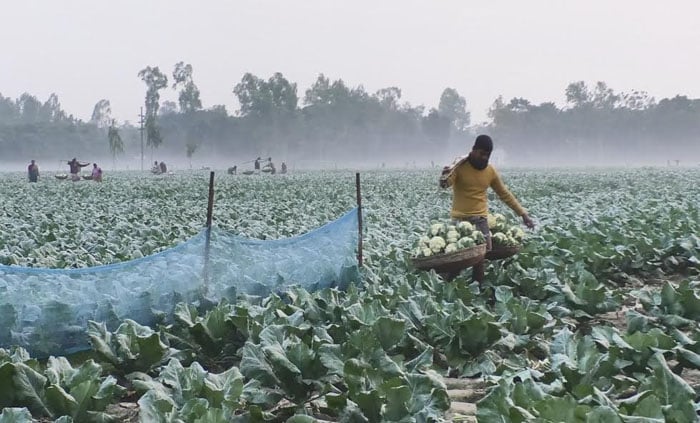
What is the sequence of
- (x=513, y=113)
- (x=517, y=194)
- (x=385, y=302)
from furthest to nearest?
(x=513, y=113) < (x=517, y=194) < (x=385, y=302)

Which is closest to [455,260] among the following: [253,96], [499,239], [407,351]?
[499,239]

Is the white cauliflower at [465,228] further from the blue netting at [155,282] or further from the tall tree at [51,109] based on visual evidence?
the tall tree at [51,109]

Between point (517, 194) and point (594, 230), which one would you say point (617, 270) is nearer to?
point (594, 230)

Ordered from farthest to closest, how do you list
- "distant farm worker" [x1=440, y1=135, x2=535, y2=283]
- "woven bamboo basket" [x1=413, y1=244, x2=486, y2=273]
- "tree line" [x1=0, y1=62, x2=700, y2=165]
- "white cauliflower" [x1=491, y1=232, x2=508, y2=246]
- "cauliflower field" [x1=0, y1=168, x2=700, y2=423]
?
"tree line" [x1=0, y1=62, x2=700, y2=165] → "white cauliflower" [x1=491, y1=232, x2=508, y2=246] → "distant farm worker" [x1=440, y1=135, x2=535, y2=283] → "woven bamboo basket" [x1=413, y1=244, x2=486, y2=273] → "cauliflower field" [x1=0, y1=168, x2=700, y2=423]

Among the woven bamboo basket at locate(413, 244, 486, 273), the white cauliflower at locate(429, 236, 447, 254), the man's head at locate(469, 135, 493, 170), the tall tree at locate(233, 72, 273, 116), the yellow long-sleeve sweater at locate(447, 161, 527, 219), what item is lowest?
the woven bamboo basket at locate(413, 244, 486, 273)

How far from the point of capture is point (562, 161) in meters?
114

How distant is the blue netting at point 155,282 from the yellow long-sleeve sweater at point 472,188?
1.12 metres

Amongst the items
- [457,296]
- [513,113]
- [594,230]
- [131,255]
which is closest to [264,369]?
[457,296]

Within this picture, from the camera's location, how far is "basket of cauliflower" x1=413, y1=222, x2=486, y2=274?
6328 millimetres

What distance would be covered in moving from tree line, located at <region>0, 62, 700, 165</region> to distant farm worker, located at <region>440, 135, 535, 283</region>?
88310mm

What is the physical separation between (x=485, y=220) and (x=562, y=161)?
366ft

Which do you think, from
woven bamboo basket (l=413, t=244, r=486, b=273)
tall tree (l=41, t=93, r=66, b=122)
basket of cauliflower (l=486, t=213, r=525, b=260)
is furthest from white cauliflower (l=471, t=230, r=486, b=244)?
tall tree (l=41, t=93, r=66, b=122)

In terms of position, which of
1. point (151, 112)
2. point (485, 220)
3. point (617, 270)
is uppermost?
point (151, 112)

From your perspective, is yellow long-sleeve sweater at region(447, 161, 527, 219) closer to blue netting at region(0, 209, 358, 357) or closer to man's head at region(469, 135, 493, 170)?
man's head at region(469, 135, 493, 170)
